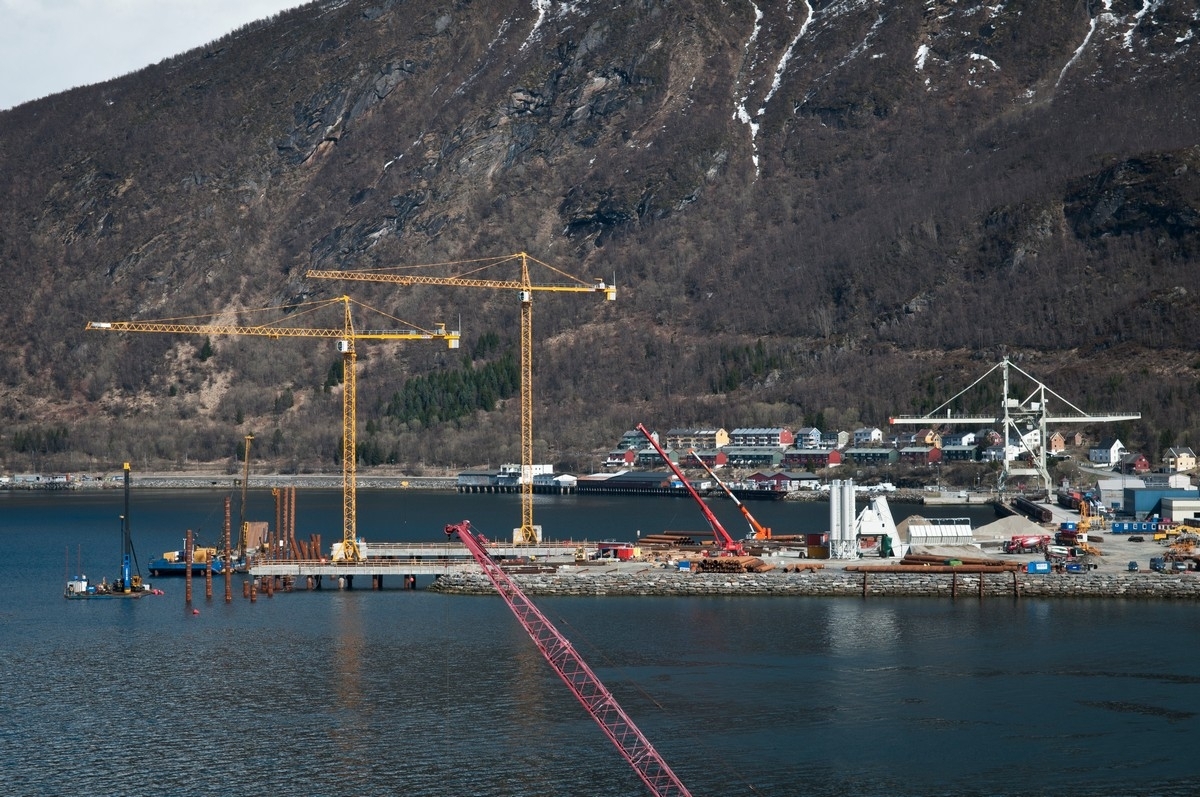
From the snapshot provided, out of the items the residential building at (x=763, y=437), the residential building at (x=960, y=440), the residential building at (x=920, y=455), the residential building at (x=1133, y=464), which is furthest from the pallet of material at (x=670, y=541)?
the residential building at (x=763, y=437)

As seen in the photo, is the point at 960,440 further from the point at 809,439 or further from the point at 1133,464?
the point at 1133,464

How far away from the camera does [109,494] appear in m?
181

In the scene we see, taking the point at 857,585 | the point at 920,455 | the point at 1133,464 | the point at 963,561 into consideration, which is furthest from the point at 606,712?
the point at 920,455

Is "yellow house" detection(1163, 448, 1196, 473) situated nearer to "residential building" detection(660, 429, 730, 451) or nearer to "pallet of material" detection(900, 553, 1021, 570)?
"residential building" detection(660, 429, 730, 451)

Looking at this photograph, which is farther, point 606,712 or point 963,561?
point 963,561

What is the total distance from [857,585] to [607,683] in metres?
22.1

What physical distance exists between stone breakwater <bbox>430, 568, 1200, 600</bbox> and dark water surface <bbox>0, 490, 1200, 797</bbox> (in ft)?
4.88

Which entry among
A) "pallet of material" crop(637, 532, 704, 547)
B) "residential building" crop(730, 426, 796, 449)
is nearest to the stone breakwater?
"pallet of material" crop(637, 532, 704, 547)

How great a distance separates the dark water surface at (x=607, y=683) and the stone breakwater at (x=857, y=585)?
1.49m

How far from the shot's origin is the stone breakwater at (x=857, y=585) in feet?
237

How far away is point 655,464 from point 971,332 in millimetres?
45345

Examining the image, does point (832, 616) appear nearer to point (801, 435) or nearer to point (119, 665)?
point (119, 665)

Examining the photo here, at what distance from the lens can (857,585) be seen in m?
73.6

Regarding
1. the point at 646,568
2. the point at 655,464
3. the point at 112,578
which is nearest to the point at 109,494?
the point at 655,464
